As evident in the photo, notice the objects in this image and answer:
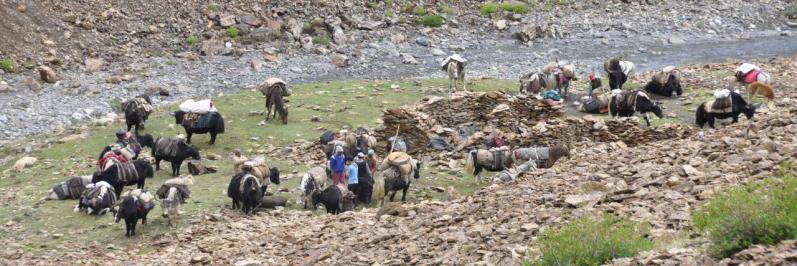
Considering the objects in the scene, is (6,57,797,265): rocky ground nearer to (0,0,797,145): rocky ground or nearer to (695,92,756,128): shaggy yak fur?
(695,92,756,128): shaggy yak fur

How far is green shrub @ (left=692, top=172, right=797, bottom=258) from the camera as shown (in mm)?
10031

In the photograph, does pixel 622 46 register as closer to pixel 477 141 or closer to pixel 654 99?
pixel 654 99

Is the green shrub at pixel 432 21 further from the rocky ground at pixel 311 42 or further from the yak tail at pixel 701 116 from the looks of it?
the yak tail at pixel 701 116

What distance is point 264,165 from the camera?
64.6ft

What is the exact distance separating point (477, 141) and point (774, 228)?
1264 cm

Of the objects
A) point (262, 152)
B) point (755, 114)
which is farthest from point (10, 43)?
point (755, 114)

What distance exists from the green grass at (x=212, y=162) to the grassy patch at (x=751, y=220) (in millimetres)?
9738

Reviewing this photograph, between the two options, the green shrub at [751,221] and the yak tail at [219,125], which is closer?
the green shrub at [751,221]

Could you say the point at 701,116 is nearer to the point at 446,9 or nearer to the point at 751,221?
the point at 751,221

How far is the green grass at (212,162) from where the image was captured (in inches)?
728

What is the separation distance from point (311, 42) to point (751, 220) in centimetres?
2868

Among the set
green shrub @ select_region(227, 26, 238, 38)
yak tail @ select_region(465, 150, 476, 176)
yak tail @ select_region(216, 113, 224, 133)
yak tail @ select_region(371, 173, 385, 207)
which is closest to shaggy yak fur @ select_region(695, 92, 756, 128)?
yak tail @ select_region(465, 150, 476, 176)

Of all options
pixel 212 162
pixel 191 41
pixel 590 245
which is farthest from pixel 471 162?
pixel 191 41

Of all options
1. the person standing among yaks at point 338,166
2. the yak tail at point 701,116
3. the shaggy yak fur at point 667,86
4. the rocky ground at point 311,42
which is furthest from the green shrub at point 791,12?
the person standing among yaks at point 338,166
